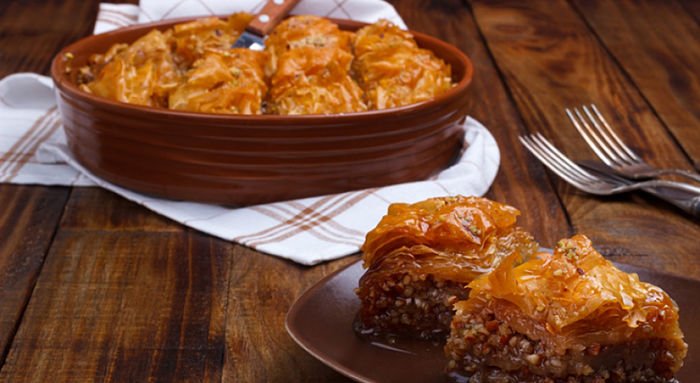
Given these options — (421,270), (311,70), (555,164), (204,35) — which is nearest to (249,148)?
(311,70)

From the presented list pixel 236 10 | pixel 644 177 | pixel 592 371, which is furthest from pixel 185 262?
pixel 236 10

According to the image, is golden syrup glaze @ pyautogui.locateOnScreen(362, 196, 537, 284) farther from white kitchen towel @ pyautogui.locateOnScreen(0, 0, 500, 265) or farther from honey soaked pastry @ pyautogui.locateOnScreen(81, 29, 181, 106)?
honey soaked pastry @ pyautogui.locateOnScreen(81, 29, 181, 106)

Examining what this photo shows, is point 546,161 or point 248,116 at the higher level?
point 248,116

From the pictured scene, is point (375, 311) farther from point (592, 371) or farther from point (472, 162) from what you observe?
point (472, 162)

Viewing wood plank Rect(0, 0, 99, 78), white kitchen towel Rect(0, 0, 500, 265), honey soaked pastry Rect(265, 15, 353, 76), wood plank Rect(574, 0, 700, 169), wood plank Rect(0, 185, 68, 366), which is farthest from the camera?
wood plank Rect(0, 0, 99, 78)

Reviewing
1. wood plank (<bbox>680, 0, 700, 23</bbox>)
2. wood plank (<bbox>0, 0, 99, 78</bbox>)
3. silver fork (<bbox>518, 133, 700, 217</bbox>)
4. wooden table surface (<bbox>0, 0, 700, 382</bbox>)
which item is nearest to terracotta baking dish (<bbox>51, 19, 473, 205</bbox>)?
wooden table surface (<bbox>0, 0, 700, 382</bbox>)

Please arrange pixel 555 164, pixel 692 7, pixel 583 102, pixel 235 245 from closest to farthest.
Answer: pixel 235 245
pixel 555 164
pixel 583 102
pixel 692 7

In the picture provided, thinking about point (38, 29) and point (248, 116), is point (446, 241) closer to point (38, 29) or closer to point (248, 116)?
point (248, 116)
